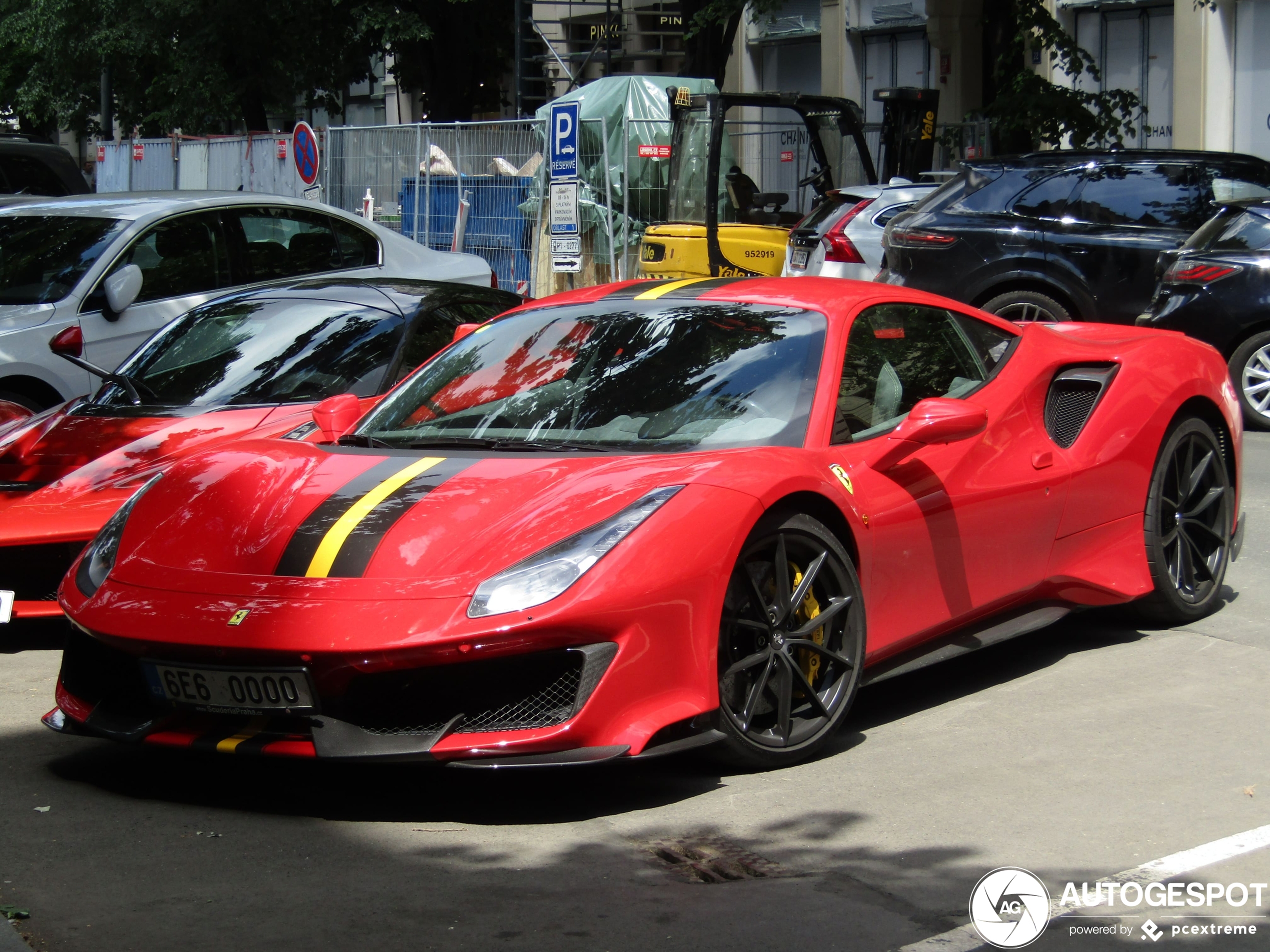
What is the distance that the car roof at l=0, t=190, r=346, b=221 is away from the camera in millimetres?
9297

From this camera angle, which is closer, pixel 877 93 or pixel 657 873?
pixel 657 873

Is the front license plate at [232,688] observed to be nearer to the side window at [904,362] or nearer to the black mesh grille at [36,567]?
the side window at [904,362]

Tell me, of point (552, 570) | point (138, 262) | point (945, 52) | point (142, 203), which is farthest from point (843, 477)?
point (945, 52)

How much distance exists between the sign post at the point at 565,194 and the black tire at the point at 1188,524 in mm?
9052

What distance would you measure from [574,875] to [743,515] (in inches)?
41.6

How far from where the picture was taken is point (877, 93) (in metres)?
19.9

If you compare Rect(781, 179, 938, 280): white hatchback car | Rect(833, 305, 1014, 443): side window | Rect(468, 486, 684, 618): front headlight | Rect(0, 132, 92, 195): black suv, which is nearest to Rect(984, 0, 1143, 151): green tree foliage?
Rect(781, 179, 938, 280): white hatchback car

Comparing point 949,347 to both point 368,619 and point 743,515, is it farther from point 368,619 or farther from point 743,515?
point 368,619

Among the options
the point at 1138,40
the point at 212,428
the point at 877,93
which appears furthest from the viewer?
the point at 1138,40

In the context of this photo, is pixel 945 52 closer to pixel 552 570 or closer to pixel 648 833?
pixel 552 570

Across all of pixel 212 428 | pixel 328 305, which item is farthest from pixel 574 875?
pixel 328 305

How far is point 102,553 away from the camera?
4691 mm

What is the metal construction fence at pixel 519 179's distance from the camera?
1934 centimetres

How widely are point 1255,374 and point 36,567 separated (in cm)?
834
